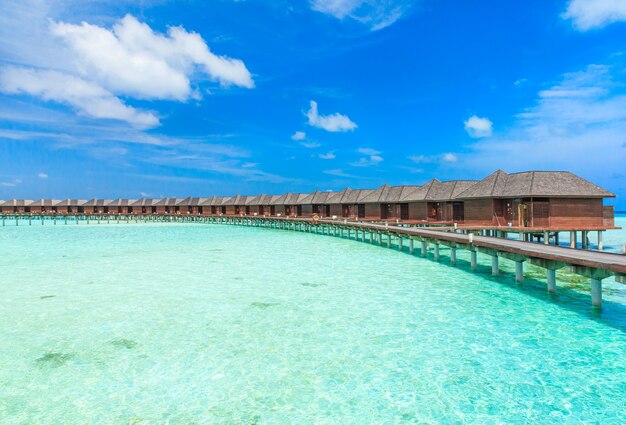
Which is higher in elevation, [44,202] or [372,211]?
[44,202]

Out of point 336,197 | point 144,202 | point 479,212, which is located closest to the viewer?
point 479,212

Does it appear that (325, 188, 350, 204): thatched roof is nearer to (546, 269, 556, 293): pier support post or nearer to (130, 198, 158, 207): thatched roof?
(546, 269, 556, 293): pier support post

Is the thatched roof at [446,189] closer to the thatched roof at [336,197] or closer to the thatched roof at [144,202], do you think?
the thatched roof at [336,197]

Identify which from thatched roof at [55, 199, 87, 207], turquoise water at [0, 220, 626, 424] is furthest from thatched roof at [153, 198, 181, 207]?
turquoise water at [0, 220, 626, 424]

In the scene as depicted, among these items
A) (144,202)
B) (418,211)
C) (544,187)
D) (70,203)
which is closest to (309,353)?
(544,187)

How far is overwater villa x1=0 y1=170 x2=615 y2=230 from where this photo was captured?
23.1 metres

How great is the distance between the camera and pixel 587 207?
76.9 feet

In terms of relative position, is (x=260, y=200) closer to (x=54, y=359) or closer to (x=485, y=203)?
(x=485, y=203)

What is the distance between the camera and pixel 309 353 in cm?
814

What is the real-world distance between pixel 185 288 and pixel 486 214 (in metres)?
20.1

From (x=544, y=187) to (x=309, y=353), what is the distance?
20.7 m

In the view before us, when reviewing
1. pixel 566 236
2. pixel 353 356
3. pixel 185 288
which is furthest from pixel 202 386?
pixel 566 236

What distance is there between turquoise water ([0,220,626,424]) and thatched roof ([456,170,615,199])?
33.6 feet

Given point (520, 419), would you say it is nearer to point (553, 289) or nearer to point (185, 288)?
point (553, 289)
